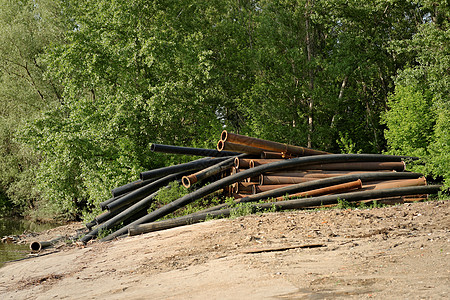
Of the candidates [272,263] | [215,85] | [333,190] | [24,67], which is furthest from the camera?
[24,67]

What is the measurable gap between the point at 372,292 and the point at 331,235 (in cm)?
299

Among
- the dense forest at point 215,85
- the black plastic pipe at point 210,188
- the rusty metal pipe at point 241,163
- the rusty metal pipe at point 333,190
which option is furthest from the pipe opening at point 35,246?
the rusty metal pipe at point 333,190

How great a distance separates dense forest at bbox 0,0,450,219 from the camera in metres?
19.4

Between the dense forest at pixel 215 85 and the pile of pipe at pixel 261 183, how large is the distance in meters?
5.76

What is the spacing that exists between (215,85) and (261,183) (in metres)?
16.4

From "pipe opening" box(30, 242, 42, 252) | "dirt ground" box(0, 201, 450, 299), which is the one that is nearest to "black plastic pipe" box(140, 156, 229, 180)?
"dirt ground" box(0, 201, 450, 299)

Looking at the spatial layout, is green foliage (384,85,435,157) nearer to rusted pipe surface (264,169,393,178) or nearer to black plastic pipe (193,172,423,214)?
rusted pipe surface (264,169,393,178)

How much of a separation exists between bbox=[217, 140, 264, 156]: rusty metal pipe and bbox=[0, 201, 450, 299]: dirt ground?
8.73 feet

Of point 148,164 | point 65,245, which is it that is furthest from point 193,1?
point 65,245

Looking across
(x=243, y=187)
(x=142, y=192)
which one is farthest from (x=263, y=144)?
(x=142, y=192)

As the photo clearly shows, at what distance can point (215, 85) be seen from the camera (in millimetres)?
27672

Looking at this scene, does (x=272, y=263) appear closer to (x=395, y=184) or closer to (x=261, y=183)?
(x=261, y=183)

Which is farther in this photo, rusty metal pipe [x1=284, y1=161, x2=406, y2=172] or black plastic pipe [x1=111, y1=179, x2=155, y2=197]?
black plastic pipe [x1=111, y1=179, x2=155, y2=197]

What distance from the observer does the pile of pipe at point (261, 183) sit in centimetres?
1116
